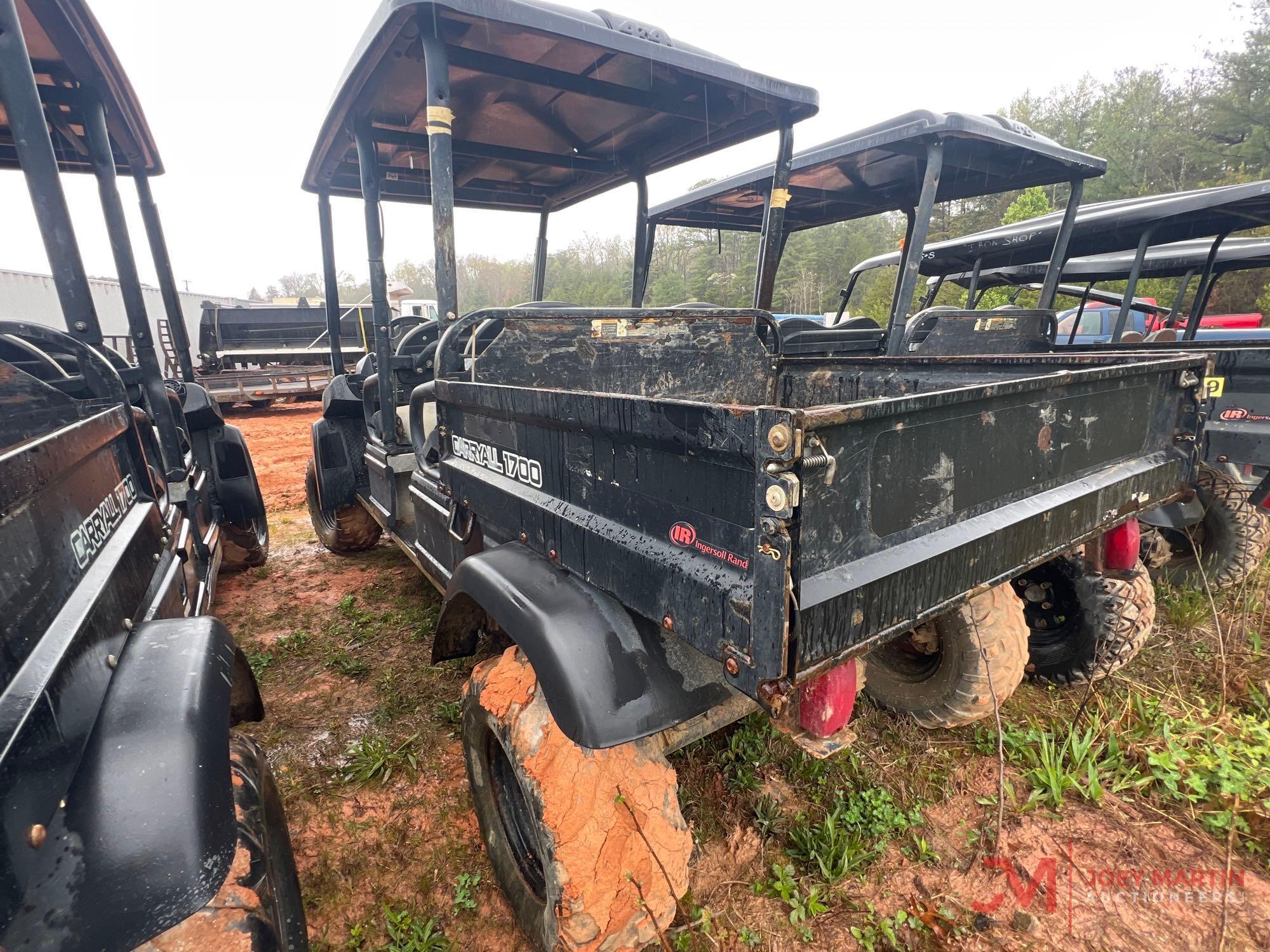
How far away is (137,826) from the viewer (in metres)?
1.09

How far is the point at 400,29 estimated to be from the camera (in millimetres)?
2238

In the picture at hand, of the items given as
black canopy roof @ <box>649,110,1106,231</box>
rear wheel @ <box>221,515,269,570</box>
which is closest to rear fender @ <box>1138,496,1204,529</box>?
black canopy roof @ <box>649,110,1106,231</box>

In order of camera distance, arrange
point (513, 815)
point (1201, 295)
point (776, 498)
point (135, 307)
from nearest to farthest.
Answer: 1. point (776, 498)
2. point (513, 815)
3. point (135, 307)
4. point (1201, 295)

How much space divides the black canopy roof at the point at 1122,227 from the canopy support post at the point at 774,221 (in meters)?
2.97

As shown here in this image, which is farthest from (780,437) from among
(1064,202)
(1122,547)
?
(1064,202)

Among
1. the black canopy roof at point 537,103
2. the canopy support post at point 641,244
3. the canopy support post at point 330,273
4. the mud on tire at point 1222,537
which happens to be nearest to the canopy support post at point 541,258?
the black canopy roof at point 537,103

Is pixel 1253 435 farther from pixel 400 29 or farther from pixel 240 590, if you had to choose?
pixel 240 590

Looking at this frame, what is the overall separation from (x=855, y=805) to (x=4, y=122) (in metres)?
5.22

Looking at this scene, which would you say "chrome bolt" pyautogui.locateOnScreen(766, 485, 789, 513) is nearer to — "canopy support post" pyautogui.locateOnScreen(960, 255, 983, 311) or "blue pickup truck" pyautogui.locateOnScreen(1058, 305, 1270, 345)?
"canopy support post" pyautogui.locateOnScreen(960, 255, 983, 311)

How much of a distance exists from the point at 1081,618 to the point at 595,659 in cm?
238

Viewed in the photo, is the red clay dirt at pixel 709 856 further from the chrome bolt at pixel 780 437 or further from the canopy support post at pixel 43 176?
the canopy support post at pixel 43 176

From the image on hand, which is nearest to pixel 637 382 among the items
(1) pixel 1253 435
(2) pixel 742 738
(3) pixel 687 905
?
(2) pixel 742 738

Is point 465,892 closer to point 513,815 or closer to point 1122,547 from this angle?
point 513,815

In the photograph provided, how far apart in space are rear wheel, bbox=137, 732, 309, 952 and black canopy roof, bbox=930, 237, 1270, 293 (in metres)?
8.05
